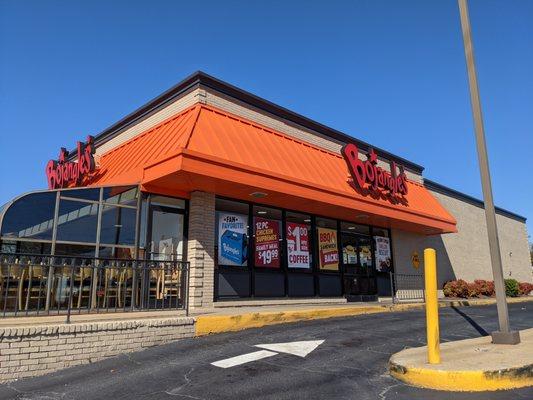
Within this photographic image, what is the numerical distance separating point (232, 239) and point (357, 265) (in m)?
6.58

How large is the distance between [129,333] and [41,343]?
1.49m

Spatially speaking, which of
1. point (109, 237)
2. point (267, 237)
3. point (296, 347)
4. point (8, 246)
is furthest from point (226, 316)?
point (8, 246)

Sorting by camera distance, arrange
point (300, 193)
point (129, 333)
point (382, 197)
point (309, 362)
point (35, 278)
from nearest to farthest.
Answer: point (309, 362), point (129, 333), point (35, 278), point (300, 193), point (382, 197)

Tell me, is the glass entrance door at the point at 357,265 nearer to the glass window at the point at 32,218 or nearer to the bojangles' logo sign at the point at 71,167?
the bojangles' logo sign at the point at 71,167

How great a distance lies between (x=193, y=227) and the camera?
1247 centimetres

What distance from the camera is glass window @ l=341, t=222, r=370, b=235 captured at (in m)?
17.7

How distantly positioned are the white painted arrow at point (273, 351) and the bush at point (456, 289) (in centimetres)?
1557

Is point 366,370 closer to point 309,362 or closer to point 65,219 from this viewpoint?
point 309,362

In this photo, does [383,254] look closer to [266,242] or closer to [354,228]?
[354,228]

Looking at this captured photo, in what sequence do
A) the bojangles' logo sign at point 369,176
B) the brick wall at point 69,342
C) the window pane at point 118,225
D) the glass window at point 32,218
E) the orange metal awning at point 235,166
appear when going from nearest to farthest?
the brick wall at point 69,342 → the orange metal awning at point 235,166 → the glass window at point 32,218 → the window pane at point 118,225 → the bojangles' logo sign at point 369,176

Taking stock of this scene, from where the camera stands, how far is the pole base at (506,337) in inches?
303

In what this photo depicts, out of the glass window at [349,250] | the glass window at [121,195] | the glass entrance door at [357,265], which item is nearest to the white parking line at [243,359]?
the glass window at [121,195]

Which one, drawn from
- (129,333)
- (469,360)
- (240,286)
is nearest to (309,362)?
(469,360)

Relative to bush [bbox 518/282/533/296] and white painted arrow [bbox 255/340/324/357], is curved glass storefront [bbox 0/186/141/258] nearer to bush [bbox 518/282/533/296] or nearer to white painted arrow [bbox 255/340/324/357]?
white painted arrow [bbox 255/340/324/357]
